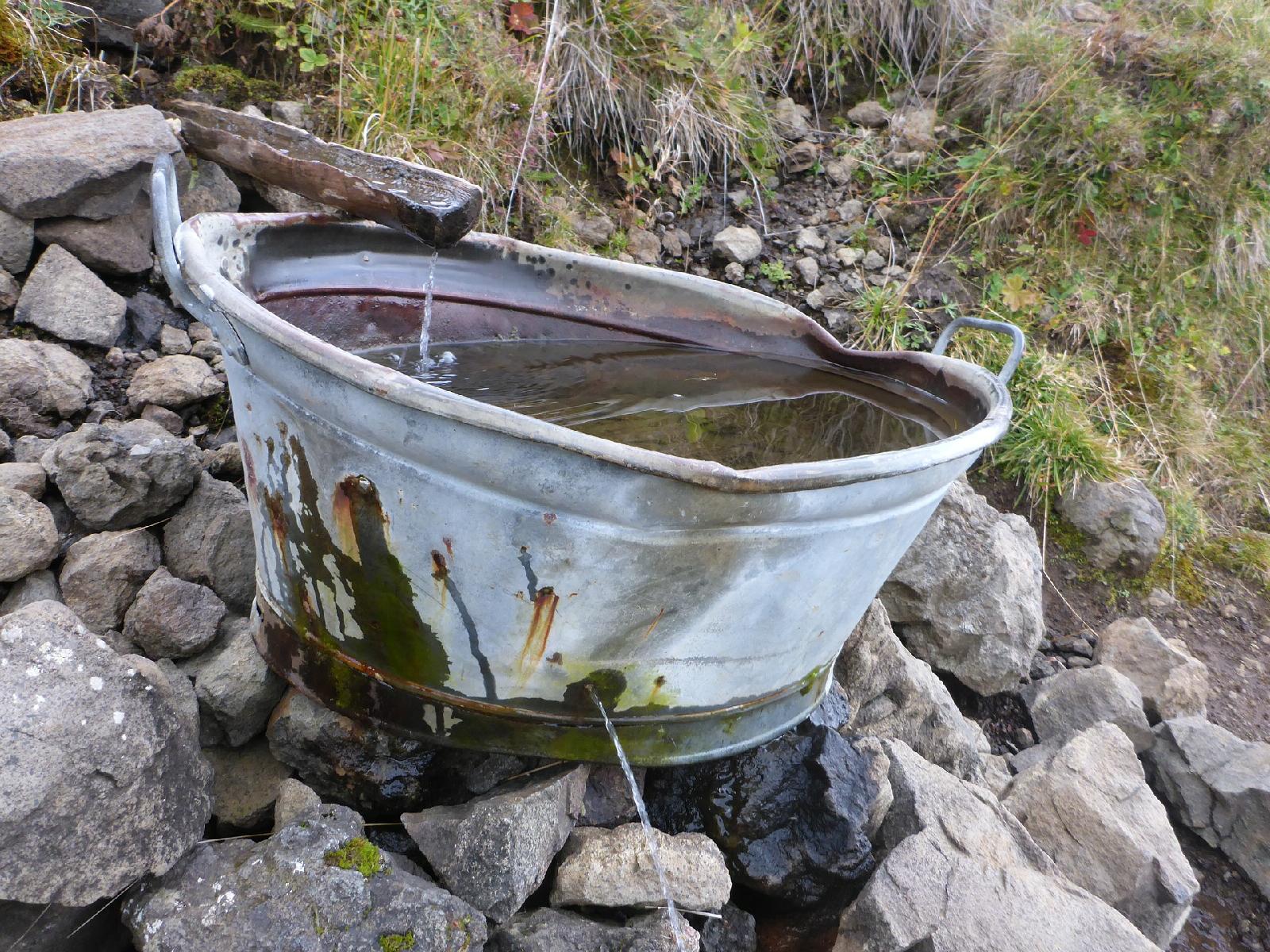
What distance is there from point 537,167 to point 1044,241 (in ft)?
8.04

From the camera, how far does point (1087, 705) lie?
2844 millimetres

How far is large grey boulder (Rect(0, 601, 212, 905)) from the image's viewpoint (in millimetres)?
1339

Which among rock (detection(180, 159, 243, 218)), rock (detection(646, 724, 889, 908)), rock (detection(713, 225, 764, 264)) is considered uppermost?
rock (detection(180, 159, 243, 218))

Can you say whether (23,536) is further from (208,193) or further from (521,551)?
(208,193)

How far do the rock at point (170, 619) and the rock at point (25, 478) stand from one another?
325mm

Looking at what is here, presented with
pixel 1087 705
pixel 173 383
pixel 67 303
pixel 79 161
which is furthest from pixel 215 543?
pixel 1087 705

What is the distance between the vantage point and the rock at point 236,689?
184cm

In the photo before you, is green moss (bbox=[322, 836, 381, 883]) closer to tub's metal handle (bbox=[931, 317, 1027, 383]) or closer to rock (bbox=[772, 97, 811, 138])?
tub's metal handle (bbox=[931, 317, 1027, 383])

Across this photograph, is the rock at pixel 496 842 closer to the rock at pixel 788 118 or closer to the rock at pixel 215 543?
the rock at pixel 215 543

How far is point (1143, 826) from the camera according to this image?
227 cm

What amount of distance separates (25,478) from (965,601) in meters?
2.55

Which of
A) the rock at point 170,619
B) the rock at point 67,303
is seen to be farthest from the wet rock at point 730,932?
the rock at point 67,303

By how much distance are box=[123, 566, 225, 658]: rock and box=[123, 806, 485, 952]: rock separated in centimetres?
51

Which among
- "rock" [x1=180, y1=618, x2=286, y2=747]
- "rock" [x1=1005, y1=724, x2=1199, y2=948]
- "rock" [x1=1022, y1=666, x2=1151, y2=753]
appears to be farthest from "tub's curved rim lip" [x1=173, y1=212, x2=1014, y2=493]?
"rock" [x1=1022, y1=666, x2=1151, y2=753]
